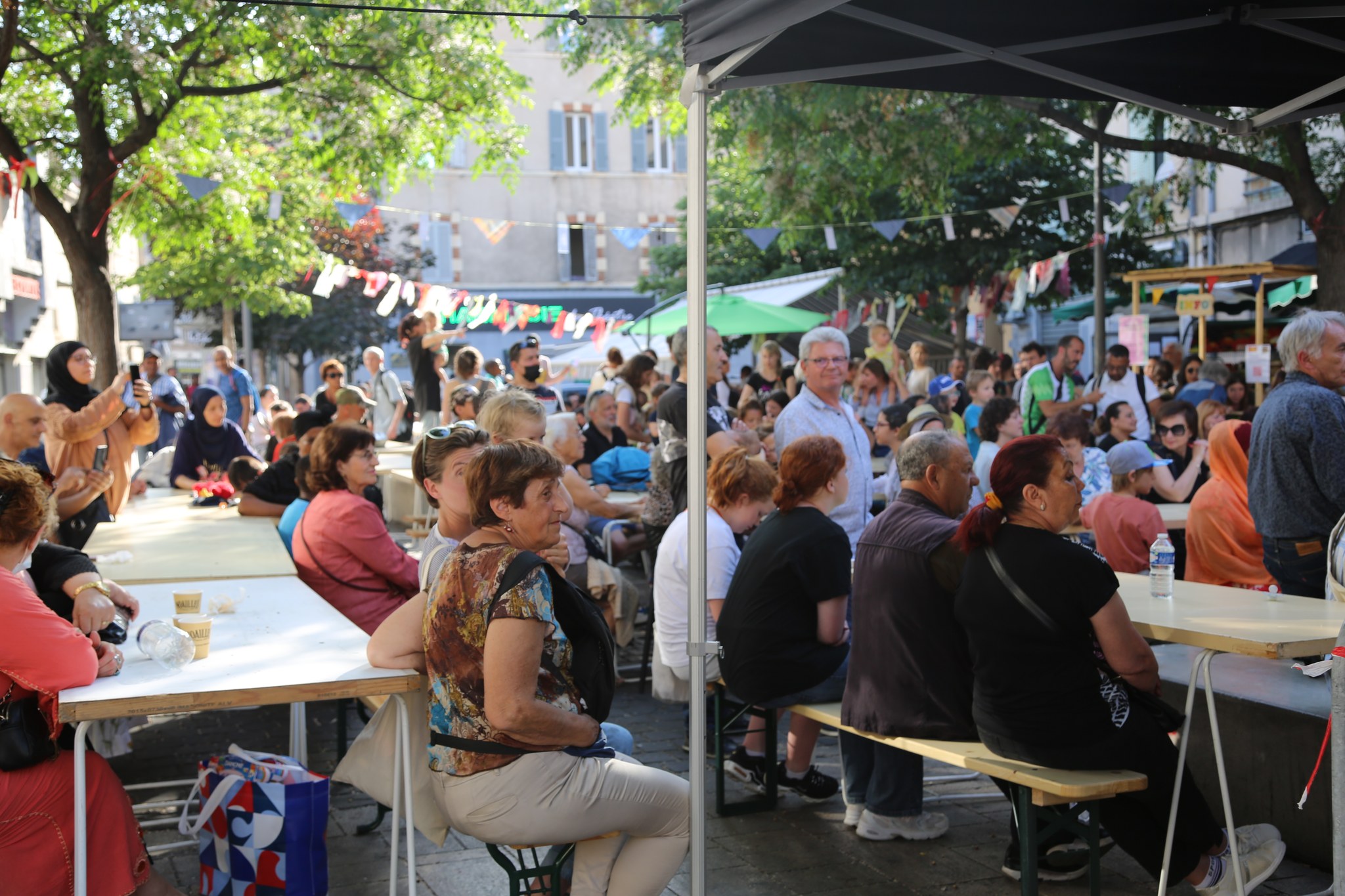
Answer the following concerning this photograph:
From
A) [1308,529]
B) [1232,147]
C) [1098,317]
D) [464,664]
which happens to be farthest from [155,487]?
[1232,147]

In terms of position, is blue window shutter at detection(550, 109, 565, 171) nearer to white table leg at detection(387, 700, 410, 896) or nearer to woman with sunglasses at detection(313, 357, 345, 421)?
woman with sunglasses at detection(313, 357, 345, 421)

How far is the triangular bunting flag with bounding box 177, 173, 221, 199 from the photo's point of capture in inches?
497

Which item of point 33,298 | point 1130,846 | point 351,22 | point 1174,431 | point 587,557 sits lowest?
point 1130,846

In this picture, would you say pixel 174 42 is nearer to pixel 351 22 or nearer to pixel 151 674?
pixel 351 22

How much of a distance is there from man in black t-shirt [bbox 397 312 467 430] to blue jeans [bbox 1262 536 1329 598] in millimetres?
7721

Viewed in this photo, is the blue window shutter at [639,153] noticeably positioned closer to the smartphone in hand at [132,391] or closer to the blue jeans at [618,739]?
the smartphone in hand at [132,391]

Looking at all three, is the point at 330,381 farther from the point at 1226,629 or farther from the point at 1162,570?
the point at 1226,629

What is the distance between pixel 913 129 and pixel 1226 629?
36.0ft

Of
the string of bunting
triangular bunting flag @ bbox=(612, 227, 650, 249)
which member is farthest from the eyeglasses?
triangular bunting flag @ bbox=(612, 227, 650, 249)

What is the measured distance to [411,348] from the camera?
37.9 ft

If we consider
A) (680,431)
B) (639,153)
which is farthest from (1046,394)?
(639,153)

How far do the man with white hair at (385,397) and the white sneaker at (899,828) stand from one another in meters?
9.30

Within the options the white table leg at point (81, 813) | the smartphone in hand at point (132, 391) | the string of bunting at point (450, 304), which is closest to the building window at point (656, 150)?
the string of bunting at point (450, 304)

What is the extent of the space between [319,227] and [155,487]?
18832 millimetres
